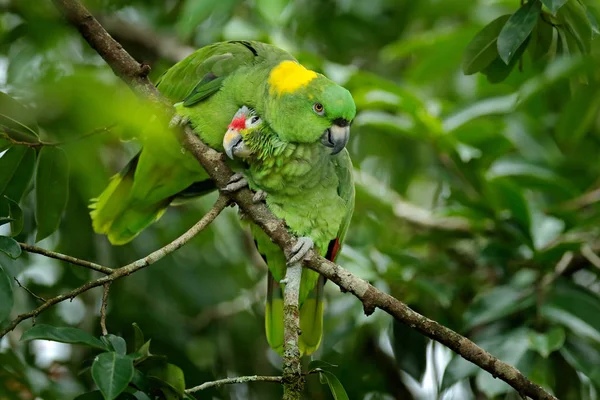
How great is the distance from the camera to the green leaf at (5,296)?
4.19 feet

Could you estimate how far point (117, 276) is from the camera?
4.81 ft

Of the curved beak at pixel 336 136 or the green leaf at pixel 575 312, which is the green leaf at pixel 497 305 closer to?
the green leaf at pixel 575 312

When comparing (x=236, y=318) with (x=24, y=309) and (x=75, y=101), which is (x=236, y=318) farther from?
(x=75, y=101)

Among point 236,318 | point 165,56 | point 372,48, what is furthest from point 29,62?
point 372,48

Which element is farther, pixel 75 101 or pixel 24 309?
pixel 24 309

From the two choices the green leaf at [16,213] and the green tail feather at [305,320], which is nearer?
the green leaf at [16,213]

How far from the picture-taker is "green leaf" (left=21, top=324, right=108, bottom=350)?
132cm

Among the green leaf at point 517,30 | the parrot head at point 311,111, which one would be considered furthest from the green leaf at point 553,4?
the parrot head at point 311,111

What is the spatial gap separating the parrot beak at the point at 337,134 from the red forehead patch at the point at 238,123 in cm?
24

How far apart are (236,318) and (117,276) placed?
1.89 m

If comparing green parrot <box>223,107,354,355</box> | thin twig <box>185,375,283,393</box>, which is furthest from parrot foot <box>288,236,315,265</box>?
thin twig <box>185,375,283,393</box>

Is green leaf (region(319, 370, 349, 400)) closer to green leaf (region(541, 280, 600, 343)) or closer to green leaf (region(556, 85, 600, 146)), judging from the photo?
green leaf (region(541, 280, 600, 343))

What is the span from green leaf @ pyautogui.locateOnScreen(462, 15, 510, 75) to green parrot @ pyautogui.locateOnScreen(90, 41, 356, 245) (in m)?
0.41

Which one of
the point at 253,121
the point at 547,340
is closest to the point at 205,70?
the point at 253,121
